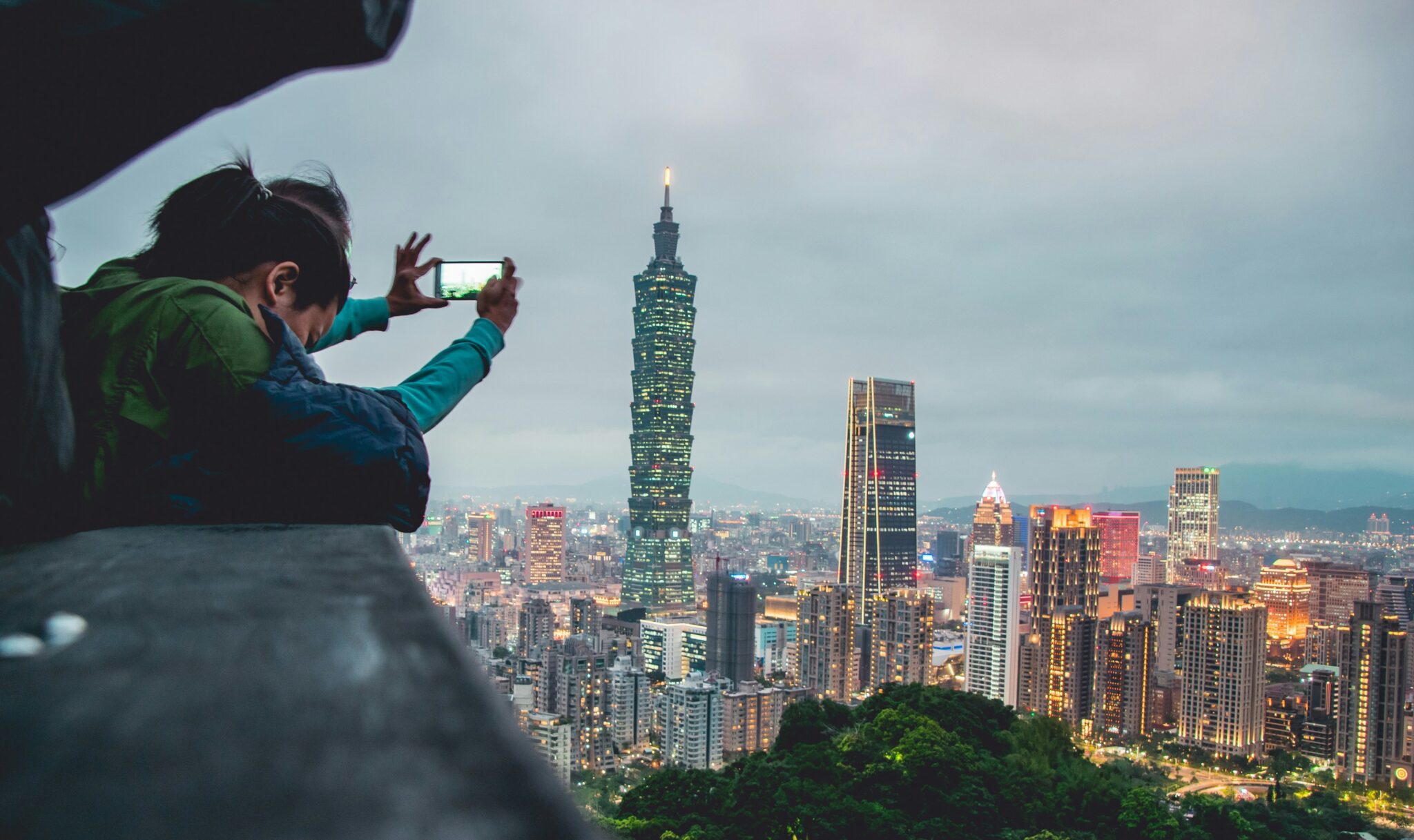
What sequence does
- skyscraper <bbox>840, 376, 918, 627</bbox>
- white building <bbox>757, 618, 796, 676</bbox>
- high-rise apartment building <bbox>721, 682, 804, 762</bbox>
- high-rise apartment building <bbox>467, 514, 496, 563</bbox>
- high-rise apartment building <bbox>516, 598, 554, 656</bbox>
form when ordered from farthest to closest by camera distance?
skyscraper <bbox>840, 376, 918, 627</bbox>
high-rise apartment building <bbox>467, 514, 496, 563</bbox>
white building <bbox>757, 618, 796, 676</bbox>
high-rise apartment building <bbox>516, 598, 554, 656</bbox>
high-rise apartment building <bbox>721, 682, 804, 762</bbox>

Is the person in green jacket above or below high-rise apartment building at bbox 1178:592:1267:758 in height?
above

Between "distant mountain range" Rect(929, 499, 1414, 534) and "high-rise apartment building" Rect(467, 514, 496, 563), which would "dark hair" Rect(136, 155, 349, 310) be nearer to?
"high-rise apartment building" Rect(467, 514, 496, 563)

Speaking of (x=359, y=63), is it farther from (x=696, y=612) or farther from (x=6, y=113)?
(x=696, y=612)

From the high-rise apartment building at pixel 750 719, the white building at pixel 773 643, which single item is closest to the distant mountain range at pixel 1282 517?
the white building at pixel 773 643

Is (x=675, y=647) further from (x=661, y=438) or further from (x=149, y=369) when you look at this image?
(x=149, y=369)

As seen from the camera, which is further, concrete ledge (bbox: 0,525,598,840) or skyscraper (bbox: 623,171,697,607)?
skyscraper (bbox: 623,171,697,607)

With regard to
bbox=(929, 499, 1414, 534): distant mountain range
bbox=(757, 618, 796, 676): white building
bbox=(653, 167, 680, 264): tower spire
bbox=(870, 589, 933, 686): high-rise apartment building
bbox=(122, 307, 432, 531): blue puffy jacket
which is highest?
bbox=(653, 167, 680, 264): tower spire

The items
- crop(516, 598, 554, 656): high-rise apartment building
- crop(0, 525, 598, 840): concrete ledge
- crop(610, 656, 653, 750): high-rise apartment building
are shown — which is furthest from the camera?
crop(516, 598, 554, 656): high-rise apartment building

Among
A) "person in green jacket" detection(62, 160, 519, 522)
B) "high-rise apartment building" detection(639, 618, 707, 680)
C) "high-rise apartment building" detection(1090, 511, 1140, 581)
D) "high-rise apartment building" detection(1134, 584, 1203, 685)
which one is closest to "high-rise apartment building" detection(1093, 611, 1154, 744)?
"high-rise apartment building" detection(1134, 584, 1203, 685)

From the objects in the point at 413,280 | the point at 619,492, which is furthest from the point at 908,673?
the point at 619,492
